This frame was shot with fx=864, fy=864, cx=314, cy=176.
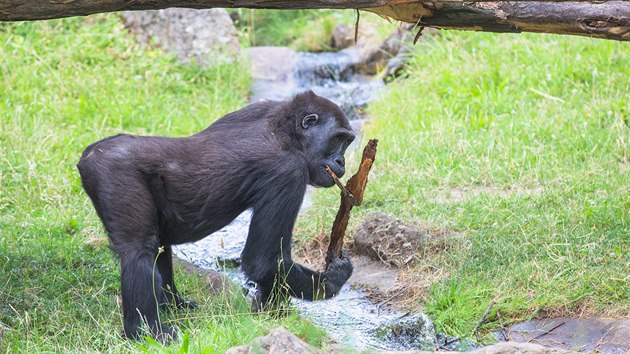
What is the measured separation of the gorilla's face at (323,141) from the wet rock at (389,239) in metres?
1.04

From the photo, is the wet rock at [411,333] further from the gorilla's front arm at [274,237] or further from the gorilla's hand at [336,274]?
the gorilla's front arm at [274,237]

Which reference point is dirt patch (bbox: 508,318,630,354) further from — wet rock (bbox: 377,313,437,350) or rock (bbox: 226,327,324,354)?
rock (bbox: 226,327,324,354)

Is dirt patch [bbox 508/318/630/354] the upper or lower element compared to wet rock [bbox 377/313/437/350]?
upper

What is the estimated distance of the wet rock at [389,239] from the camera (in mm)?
6270

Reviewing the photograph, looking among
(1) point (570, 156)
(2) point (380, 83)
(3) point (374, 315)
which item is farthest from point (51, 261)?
(2) point (380, 83)

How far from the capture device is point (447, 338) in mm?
5191

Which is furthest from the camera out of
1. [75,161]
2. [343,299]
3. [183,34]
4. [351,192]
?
[183,34]

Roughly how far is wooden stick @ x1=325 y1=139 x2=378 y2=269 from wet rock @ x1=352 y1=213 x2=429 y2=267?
785mm

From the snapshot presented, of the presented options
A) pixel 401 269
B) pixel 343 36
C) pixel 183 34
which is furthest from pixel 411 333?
pixel 343 36

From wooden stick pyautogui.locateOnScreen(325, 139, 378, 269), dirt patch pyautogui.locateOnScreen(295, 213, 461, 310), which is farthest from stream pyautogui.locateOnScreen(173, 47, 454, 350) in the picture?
wooden stick pyautogui.locateOnScreen(325, 139, 378, 269)

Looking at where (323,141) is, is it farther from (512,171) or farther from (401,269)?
(512,171)

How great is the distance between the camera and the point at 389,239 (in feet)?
20.8

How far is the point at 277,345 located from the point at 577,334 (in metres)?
2.29

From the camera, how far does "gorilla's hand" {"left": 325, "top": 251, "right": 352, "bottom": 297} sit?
5480mm
